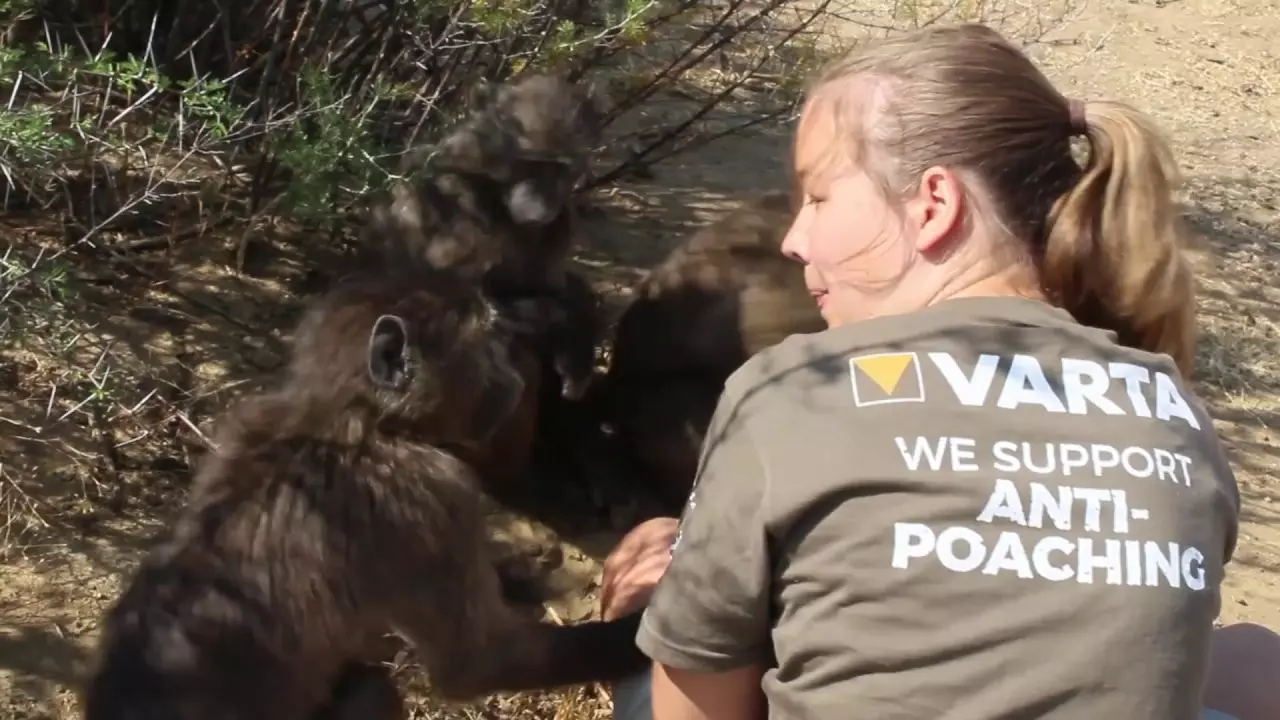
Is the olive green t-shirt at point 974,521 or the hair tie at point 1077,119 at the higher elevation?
the hair tie at point 1077,119

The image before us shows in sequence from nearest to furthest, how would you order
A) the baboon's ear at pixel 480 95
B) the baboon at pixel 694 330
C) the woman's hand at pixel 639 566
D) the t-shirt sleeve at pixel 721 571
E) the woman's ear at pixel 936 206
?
the t-shirt sleeve at pixel 721 571
the woman's ear at pixel 936 206
the woman's hand at pixel 639 566
the baboon at pixel 694 330
the baboon's ear at pixel 480 95

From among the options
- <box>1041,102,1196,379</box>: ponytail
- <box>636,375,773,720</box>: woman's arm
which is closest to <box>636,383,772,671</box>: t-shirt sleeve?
<box>636,375,773,720</box>: woman's arm

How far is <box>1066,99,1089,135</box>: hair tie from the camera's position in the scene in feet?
7.73

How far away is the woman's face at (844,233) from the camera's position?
2297mm

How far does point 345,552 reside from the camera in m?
3.03

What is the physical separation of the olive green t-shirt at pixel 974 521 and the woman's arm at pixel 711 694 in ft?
0.73

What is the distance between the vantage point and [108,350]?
4.06 meters

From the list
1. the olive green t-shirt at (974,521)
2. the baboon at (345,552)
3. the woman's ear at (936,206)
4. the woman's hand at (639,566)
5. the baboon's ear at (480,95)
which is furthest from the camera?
the baboon's ear at (480,95)

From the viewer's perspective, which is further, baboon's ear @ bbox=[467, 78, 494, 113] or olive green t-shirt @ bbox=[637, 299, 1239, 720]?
baboon's ear @ bbox=[467, 78, 494, 113]

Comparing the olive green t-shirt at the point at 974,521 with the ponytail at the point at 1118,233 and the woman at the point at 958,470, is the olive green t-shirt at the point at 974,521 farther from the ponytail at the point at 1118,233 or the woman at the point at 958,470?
the ponytail at the point at 1118,233

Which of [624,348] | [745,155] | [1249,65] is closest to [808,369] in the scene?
[624,348]

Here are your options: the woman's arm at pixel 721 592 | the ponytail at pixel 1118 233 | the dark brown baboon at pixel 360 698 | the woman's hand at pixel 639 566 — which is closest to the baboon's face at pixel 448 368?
the woman's hand at pixel 639 566

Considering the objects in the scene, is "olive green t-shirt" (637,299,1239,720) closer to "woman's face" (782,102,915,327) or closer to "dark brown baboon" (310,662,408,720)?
"woman's face" (782,102,915,327)

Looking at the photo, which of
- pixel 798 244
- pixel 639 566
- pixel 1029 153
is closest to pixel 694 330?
pixel 639 566
